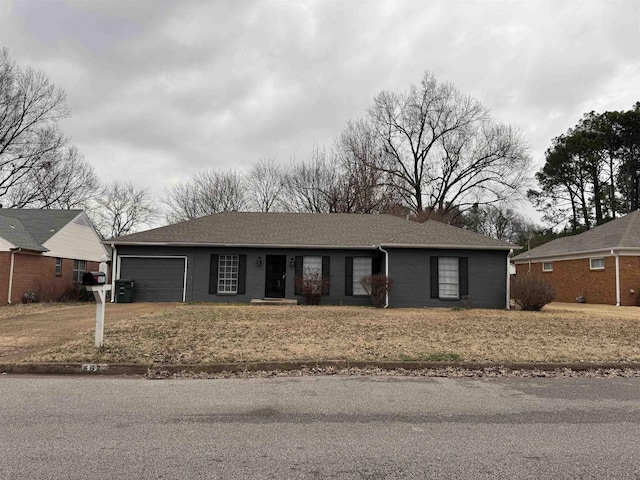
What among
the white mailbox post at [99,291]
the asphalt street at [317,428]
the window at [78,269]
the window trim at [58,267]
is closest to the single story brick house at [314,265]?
the window trim at [58,267]

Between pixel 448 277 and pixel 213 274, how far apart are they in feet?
31.3

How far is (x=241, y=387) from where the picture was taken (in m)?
6.01

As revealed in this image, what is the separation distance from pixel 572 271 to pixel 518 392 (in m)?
19.9

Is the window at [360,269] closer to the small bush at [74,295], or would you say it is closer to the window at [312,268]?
the window at [312,268]

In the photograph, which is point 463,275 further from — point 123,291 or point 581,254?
point 123,291

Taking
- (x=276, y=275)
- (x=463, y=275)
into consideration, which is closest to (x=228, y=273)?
(x=276, y=275)

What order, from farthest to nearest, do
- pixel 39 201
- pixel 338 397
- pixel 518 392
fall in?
pixel 39 201
pixel 518 392
pixel 338 397

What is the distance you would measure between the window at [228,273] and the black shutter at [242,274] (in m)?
0.19

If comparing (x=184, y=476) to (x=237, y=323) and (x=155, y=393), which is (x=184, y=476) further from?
(x=237, y=323)

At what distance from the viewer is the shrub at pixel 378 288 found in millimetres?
16969

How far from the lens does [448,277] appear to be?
57.9 ft

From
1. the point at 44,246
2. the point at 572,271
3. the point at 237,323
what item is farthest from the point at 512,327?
the point at 44,246

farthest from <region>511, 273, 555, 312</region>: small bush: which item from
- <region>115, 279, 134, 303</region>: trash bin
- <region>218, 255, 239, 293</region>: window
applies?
<region>115, 279, 134, 303</region>: trash bin

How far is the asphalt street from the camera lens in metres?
3.46
